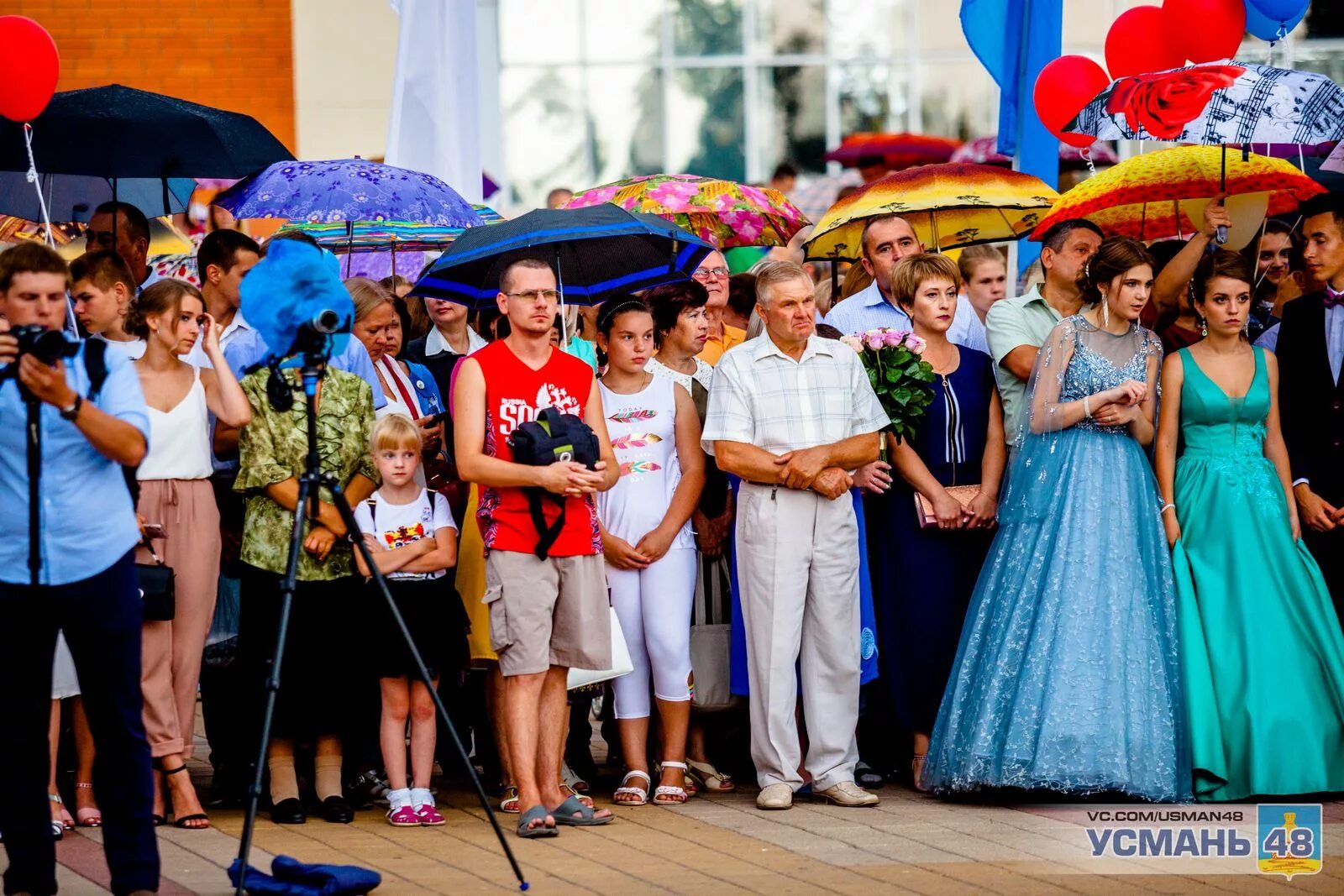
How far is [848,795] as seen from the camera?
667cm

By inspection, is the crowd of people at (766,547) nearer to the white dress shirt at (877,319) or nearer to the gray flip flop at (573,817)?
the gray flip flop at (573,817)

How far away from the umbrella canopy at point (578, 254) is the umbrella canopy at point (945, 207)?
1048 mm

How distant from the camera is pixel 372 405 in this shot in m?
6.64

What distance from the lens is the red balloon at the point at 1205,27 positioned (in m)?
7.57

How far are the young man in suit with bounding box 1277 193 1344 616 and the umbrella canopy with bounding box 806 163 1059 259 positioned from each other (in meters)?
1.24

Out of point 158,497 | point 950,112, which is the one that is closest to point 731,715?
point 158,497

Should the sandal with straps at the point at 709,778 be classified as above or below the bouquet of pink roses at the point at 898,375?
below

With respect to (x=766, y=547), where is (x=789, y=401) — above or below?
above

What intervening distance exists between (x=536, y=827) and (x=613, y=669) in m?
0.70

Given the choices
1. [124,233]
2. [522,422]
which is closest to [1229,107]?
[522,422]

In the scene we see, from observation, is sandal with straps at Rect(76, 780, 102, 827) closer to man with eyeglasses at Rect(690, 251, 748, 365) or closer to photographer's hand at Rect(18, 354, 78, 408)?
photographer's hand at Rect(18, 354, 78, 408)

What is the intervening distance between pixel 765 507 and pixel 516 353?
114cm

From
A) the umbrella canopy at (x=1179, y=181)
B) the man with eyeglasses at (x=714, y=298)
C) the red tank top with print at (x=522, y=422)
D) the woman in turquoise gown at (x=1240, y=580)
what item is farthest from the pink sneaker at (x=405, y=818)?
the umbrella canopy at (x=1179, y=181)

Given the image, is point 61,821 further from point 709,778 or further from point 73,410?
point 709,778
